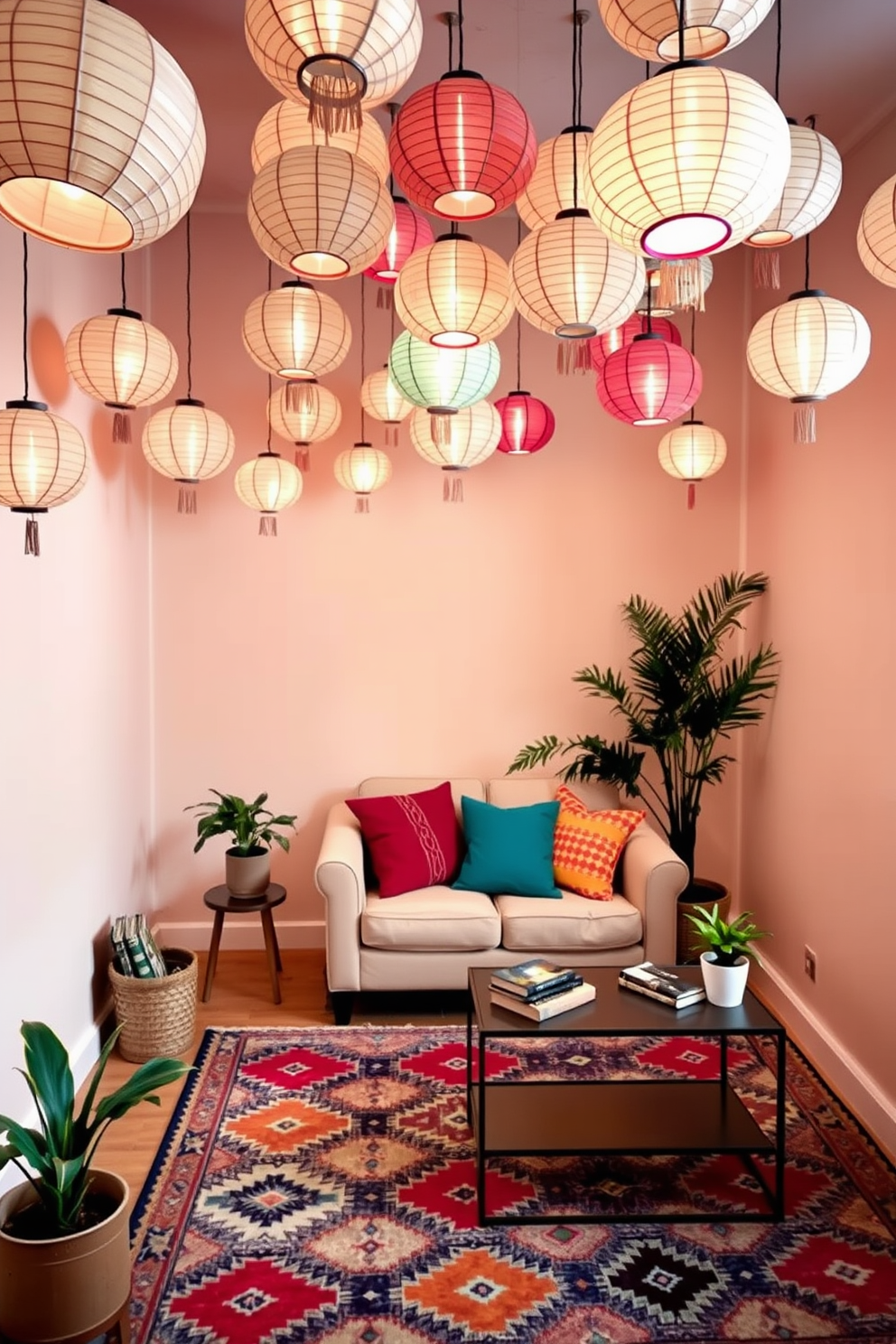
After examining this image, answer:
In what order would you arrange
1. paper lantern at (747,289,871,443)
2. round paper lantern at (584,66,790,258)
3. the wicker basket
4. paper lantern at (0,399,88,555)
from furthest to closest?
1. the wicker basket
2. paper lantern at (0,399,88,555)
3. paper lantern at (747,289,871,443)
4. round paper lantern at (584,66,790,258)

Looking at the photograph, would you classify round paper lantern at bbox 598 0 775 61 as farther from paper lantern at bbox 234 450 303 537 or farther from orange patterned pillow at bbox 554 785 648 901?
orange patterned pillow at bbox 554 785 648 901

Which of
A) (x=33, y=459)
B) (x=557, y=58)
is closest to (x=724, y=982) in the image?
(x=33, y=459)

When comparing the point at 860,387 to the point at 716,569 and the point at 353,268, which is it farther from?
the point at 353,268

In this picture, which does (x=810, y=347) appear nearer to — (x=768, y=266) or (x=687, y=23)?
(x=768, y=266)

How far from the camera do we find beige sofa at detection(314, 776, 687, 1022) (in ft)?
12.1

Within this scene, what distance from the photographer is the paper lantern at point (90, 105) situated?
3.71 ft

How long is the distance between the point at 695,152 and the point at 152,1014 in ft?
10.1

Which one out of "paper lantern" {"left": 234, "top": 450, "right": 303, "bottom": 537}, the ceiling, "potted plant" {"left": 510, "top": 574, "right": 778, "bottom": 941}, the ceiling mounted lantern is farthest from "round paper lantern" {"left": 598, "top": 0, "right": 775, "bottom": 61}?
"potted plant" {"left": 510, "top": 574, "right": 778, "bottom": 941}

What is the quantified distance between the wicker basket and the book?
4.10ft

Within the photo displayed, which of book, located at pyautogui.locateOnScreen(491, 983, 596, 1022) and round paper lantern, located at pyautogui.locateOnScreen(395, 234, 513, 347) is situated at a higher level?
round paper lantern, located at pyautogui.locateOnScreen(395, 234, 513, 347)

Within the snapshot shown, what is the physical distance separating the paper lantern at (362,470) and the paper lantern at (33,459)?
1560 mm

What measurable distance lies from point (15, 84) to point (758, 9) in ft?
3.87

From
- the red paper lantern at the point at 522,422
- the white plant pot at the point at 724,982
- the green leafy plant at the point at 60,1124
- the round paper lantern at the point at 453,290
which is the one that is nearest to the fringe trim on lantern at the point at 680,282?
the round paper lantern at the point at 453,290

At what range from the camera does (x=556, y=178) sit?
215 cm
